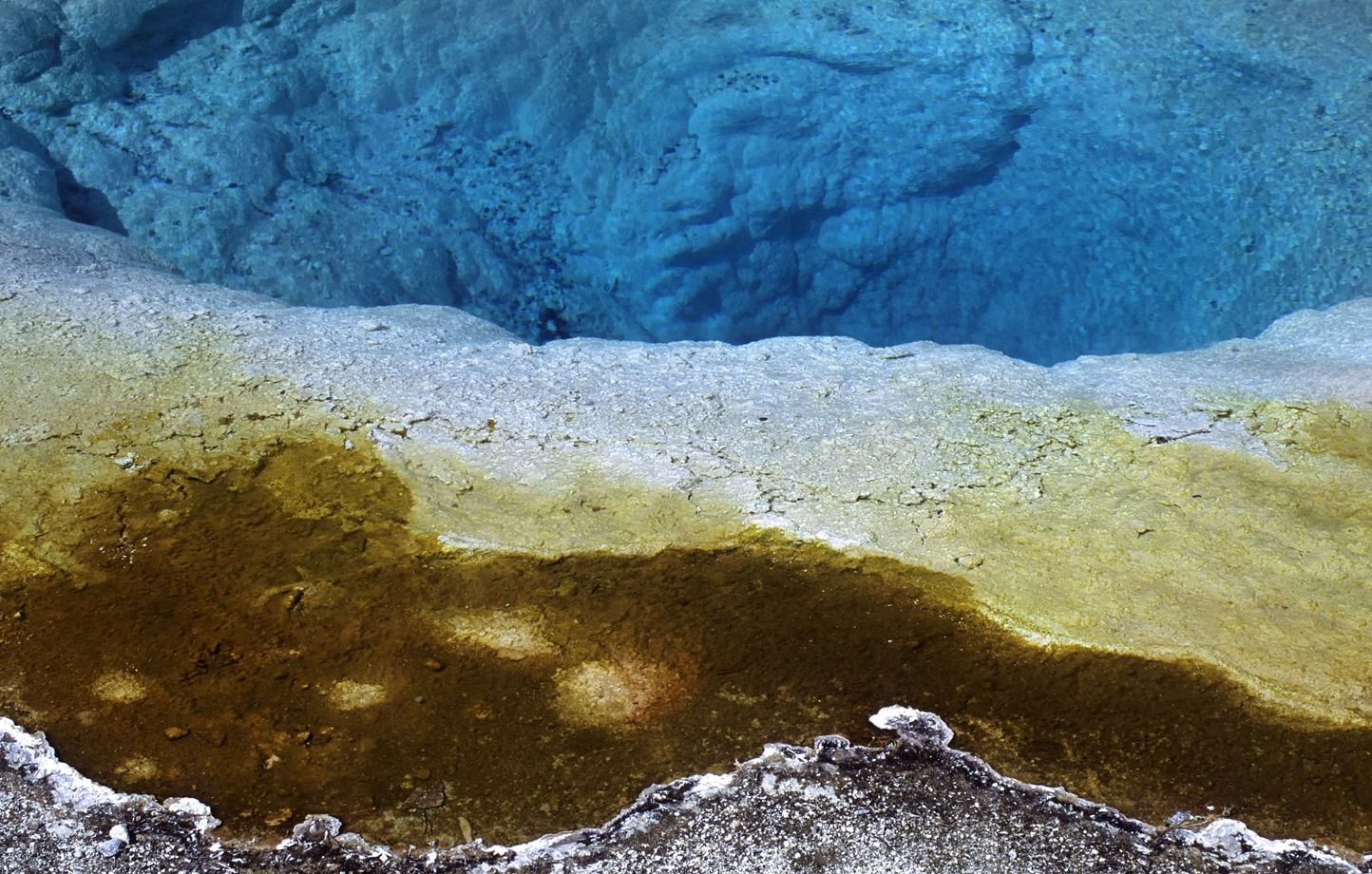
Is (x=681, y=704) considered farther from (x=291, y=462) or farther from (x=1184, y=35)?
(x=1184, y=35)

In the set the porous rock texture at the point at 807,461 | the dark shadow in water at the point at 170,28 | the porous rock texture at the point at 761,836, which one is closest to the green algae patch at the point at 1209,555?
the porous rock texture at the point at 807,461

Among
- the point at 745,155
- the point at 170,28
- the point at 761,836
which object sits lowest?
the point at 761,836

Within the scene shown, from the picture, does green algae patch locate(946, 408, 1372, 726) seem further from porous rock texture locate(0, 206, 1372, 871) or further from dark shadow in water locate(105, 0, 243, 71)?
dark shadow in water locate(105, 0, 243, 71)

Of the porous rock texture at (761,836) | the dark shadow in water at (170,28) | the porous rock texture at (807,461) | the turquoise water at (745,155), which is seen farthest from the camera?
the dark shadow in water at (170,28)

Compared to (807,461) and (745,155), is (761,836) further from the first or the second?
(745,155)

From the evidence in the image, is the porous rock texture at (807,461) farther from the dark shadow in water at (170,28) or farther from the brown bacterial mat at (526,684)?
the dark shadow in water at (170,28)

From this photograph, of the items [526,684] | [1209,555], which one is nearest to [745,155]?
[1209,555]

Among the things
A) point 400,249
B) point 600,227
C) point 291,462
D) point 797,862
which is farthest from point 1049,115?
point 797,862
